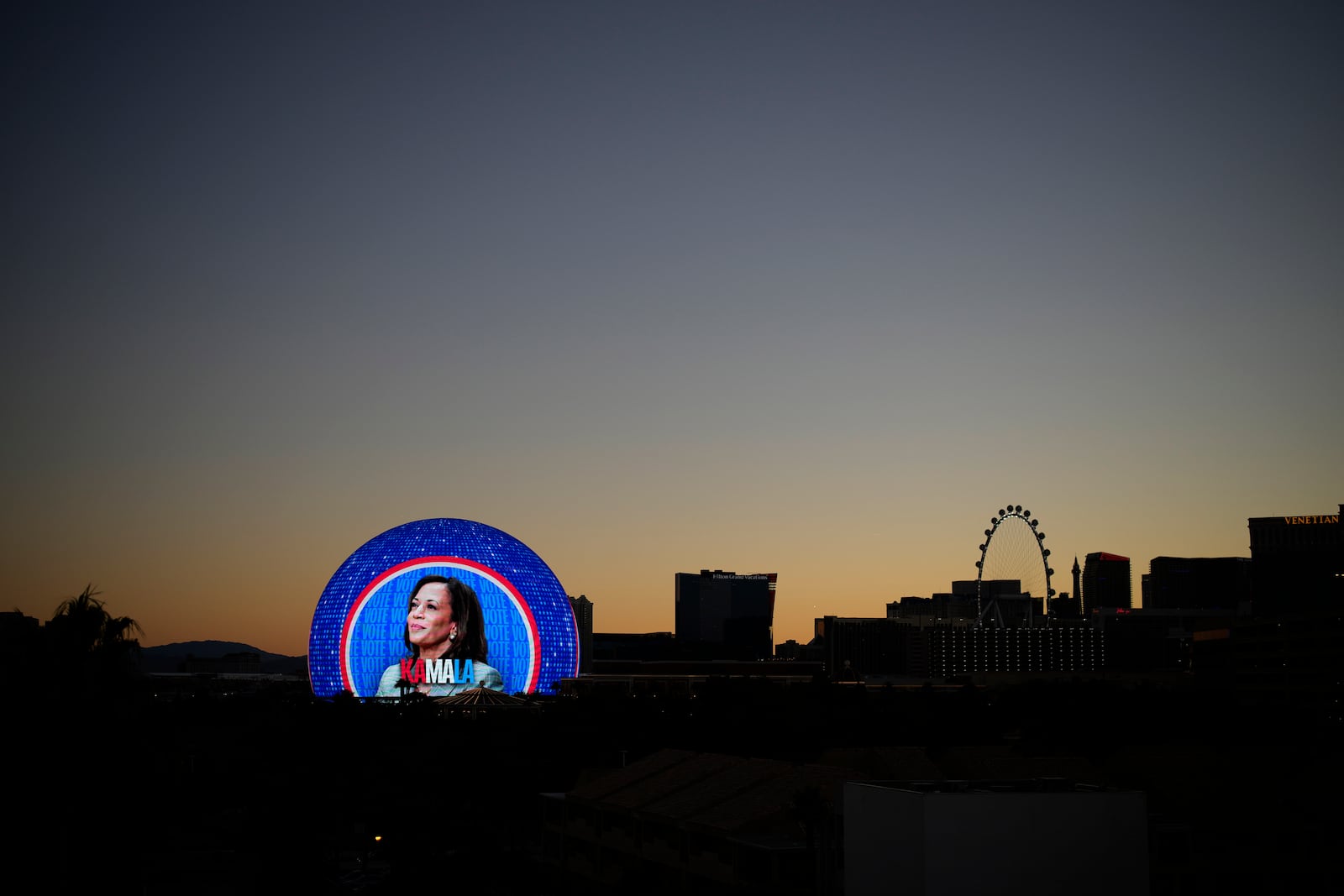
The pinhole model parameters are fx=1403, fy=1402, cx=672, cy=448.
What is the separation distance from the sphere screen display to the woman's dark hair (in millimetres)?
31

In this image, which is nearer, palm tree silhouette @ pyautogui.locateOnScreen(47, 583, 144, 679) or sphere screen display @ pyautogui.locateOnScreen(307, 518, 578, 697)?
palm tree silhouette @ pyautogui.locateOnScreen(47, 583, 144, 679)

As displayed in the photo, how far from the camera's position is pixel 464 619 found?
2036 inches

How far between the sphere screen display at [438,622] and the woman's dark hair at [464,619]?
31 mm

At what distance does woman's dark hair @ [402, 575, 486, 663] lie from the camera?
168 feet

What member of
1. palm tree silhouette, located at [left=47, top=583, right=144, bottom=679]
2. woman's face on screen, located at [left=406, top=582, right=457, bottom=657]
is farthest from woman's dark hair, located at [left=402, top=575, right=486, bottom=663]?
palm tree silhouette, located at [left=47, top=583, right=144, bottom=679]

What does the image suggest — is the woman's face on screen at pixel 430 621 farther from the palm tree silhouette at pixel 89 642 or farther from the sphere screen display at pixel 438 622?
the palm tree silhouette at pixel 89 642

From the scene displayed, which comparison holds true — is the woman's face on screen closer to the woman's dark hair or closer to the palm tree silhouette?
the woman's dark hair

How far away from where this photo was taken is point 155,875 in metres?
37.3

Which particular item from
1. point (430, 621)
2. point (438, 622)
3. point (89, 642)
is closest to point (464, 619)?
point (438, 622)

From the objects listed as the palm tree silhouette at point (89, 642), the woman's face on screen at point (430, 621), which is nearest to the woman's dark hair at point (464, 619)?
the woman's face on screen at point (430, 621)

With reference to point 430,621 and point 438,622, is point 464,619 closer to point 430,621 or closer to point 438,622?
point 438,622

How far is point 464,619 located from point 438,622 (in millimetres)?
964

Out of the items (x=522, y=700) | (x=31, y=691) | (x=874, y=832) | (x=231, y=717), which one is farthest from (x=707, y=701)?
(x=31, y=691)

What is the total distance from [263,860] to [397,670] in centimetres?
1619
